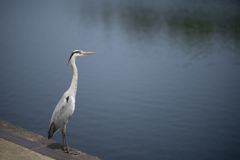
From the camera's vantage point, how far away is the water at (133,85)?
6367 millimetres

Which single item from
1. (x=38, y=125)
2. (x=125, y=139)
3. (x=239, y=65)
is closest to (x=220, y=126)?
(x=125, y=139)

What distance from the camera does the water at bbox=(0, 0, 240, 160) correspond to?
637cm

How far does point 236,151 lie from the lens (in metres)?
5.94

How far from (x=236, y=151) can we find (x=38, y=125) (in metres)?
4.59

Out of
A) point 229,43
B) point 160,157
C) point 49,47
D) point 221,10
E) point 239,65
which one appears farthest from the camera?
point 221,10

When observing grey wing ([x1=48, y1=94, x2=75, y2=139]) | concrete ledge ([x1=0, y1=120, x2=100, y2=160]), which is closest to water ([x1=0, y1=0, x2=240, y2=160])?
concrete ledge ([x1=0, y1=120, x2=100, y2=160])

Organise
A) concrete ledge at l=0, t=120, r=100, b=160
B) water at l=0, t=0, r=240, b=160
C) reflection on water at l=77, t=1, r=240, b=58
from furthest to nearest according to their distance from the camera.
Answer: reflection on water at l=77, t=1, r=240, b=58, water at l=0, t=0, r=240, b=160, concrete ledge at l=0, t=120, r=100, b=160

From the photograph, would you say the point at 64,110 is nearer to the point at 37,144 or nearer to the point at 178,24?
the point at 37,144

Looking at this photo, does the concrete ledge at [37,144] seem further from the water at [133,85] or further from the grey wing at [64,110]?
the water at [133,85]

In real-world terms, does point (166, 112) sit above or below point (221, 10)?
below

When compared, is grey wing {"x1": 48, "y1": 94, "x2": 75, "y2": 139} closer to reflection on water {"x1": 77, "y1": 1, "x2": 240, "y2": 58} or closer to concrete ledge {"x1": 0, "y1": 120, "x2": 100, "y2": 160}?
concrete ledge {"x1": 0, "y1": 120, "x2": 100, "y2": 160}

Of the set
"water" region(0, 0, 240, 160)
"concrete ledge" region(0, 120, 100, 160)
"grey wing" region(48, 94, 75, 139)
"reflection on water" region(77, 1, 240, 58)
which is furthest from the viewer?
"reflection on water" region(77, 1, 240, 58)

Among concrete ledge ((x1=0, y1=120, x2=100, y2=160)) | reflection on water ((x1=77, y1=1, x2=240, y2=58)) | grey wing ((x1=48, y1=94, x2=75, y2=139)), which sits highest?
reflection on water ((x1=77, y1=1, x2=240, y2=58))

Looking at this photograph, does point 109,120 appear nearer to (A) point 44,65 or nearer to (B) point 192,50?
(A) point 44,65
